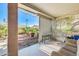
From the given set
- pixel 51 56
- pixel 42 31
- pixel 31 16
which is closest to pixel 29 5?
pixel 31 16

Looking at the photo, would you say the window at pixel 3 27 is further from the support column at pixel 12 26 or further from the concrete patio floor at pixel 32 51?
the concrete patio floor at pixel 32 51

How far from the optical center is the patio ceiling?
1416 millimetres

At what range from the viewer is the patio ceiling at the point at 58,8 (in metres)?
1.42

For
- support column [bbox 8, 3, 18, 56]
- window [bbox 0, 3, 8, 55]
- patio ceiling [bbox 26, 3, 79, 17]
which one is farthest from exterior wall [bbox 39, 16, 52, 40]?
window [bbox 0, 3, 8, 55]

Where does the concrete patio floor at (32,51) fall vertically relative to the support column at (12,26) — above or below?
below

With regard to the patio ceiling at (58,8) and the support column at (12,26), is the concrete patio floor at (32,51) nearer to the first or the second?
the support column at (12,26)

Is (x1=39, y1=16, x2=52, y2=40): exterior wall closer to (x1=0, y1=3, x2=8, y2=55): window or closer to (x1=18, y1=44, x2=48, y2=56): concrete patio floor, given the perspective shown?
(x1=18, y1=44, x2=48, y2=56): concrete patio floor

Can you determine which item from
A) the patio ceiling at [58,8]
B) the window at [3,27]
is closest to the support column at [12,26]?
the window at [3,27]

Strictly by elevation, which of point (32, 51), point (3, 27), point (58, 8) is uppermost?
point (58, 8)

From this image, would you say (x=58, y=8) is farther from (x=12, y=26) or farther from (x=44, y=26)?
(x=12, y=26)

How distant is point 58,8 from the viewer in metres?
1.45

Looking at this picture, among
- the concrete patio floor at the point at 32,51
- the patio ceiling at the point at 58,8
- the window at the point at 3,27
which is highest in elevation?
the patio ceiling at the point at 58,8

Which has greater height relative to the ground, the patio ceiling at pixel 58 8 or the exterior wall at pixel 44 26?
the patio ceiling at pixel 58 8

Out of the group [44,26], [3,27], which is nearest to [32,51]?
[44,26]
